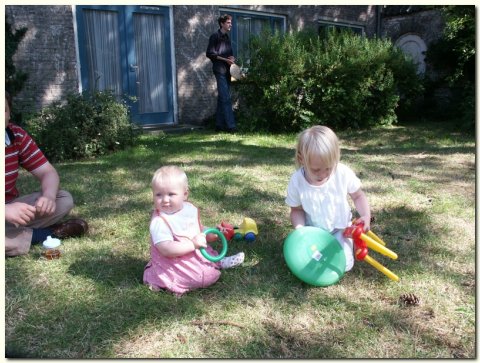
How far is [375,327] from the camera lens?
6.71 ft

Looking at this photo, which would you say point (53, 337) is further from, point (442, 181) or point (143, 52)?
point (143, 52)

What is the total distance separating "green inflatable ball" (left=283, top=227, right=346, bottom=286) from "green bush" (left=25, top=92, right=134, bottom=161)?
4608mm

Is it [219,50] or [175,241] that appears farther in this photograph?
[219,50]

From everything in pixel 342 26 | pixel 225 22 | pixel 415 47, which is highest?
pixel 342 26

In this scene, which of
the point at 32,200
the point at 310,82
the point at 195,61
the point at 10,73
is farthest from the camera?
the point at 195,61

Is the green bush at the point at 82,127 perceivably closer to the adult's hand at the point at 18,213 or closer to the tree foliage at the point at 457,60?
the adult's hand at the point at 18,213

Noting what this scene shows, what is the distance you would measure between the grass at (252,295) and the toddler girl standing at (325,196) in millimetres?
257

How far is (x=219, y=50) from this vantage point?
8.69 m

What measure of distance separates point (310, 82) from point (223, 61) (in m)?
1.75

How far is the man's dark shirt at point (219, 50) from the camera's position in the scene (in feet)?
28.3

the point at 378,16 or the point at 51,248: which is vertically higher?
the point at 378,16

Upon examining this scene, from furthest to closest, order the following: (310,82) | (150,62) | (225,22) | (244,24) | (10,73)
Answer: (244,24), (150,62), (310,82), (225,22), (10,73)

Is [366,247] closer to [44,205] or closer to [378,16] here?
[44,205]

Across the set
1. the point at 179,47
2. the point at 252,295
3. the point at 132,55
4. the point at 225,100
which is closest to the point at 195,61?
the point at 179,47
